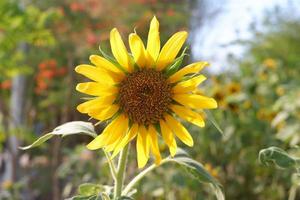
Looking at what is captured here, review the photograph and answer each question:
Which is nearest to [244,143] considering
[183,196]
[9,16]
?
[183,196]

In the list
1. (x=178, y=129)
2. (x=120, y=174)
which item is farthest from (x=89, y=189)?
(x=178, y=129)

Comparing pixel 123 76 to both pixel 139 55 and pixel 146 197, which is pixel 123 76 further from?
pixel 146 197

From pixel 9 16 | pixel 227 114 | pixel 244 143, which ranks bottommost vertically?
pixel 244 143

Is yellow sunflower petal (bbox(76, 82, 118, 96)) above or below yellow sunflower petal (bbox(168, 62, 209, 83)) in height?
above

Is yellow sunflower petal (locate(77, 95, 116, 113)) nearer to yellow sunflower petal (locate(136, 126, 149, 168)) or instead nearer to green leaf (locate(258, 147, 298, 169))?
yellow sunflower petal (locate(136, 126, 149, 168))

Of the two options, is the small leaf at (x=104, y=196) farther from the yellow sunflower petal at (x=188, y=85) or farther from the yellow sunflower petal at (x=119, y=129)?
the yellow sunflower petal at (x=188, y=85)

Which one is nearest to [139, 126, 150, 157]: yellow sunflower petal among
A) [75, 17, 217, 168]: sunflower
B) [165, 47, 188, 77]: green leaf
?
[75, 17, 217, 168]: sunflower

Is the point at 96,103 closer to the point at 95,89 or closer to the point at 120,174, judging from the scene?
the point at 95,89
